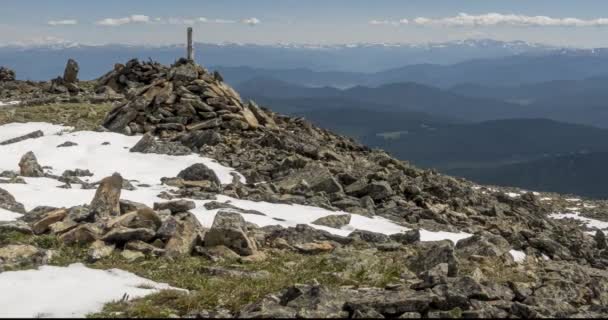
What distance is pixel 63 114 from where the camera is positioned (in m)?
39.0

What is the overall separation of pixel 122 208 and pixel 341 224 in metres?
7.85

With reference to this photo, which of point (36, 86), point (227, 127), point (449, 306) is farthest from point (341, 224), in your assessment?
point (36, 86)

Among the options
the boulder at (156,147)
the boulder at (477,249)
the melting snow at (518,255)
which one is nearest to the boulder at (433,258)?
the boulder at (477,249)

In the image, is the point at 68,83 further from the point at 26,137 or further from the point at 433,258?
the point at 433,258

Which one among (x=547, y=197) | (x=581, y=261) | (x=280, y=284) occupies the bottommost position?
(x=547, y=197)

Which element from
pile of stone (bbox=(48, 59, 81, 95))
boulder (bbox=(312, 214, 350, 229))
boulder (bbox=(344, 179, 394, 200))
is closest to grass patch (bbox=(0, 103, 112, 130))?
pile of stone (bbox=(48, 59, 81, 95))

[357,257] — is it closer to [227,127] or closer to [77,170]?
[77,170]

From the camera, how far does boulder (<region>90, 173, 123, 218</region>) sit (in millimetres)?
16266

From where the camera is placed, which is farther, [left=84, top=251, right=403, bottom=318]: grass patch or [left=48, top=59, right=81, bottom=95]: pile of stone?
[left=48, top=59, right=81, bottom=95]: pile of stone

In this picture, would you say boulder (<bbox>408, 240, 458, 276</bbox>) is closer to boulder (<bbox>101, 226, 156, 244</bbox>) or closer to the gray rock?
boulder (<bbox>101, 226, 156, 244</bbox>)

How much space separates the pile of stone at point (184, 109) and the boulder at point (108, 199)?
52.3ft

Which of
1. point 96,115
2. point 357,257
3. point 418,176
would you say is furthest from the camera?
point 96,115

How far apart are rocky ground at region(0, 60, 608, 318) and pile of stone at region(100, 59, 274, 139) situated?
103 millimetres

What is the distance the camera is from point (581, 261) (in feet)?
77.0
